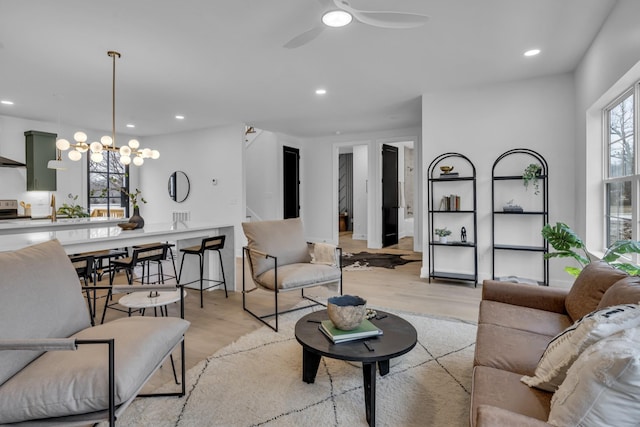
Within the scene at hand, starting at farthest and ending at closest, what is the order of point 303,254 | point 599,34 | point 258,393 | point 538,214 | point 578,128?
1. point 538,214
2. point 578,128
3. point 303,254
4. point 599,34
5. point 258,393

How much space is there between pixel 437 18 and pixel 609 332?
2.68 meters

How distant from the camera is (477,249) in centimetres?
472

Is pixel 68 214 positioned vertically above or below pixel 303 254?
above

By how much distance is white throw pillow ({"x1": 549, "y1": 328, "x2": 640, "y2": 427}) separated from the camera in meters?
0.89

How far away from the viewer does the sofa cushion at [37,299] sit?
144 cm

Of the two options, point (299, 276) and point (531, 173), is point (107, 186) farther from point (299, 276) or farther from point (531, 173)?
point (531, 173)

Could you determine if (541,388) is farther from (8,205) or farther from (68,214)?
(8,205)

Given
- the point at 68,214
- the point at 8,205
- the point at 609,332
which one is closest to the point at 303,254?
the point at 609,332

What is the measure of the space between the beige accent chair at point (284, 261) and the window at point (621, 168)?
251 cm

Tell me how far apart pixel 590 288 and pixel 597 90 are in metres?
2.31

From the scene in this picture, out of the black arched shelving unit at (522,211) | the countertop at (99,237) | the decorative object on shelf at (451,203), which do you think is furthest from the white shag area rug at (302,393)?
the decorative object on shelf at (451,203)

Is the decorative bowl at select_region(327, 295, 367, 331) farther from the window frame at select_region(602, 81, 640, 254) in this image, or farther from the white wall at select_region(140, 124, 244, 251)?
the white wall at select_region(140, 124, 244, 251)

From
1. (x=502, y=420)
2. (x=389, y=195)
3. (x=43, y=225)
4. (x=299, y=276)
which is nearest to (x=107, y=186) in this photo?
(x=43, y=225)

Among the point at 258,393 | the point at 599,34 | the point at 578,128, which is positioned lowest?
the point at 258,393
